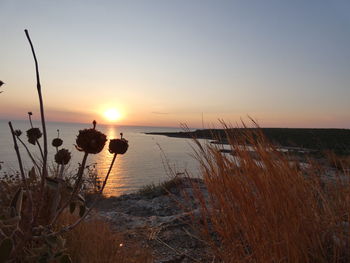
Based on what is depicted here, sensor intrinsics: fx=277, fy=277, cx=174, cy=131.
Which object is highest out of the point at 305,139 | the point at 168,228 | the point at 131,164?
the point at 305,139

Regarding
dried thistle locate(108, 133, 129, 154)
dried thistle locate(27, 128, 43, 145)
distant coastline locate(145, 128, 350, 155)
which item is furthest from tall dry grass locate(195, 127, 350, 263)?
dried thistle locate(27, 128, 43, 145)

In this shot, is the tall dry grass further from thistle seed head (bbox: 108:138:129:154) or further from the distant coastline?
thistle seed head (bbox: 108:138:129:154)

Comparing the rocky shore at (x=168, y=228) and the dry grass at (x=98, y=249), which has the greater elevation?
the dry grass at (x=98, y=249)

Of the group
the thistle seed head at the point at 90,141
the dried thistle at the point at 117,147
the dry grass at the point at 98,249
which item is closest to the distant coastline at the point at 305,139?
the dried thistle at the point at 117,147

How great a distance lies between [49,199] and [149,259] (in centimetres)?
84

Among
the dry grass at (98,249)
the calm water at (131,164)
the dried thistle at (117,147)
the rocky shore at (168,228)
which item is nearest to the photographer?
the dried thistle at (117,147)

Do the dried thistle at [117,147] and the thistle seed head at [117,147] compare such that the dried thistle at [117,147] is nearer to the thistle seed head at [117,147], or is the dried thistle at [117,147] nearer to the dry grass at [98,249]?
the thistle seed head at [117,147]

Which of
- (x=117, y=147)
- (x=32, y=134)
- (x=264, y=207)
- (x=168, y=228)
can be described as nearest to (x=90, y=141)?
(x=117, y=147)

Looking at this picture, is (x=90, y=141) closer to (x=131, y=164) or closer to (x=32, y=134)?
(x=32, y=134)

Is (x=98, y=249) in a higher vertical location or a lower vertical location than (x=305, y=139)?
lower

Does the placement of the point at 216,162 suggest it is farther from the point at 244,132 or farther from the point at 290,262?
the point at 290,262

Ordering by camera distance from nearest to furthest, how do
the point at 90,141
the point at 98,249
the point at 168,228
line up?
the point at 90,141 < the point at 98,249 < the point at 168,228

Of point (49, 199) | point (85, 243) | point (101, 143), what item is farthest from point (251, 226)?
point (49, 199)

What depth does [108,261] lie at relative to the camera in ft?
5.64
